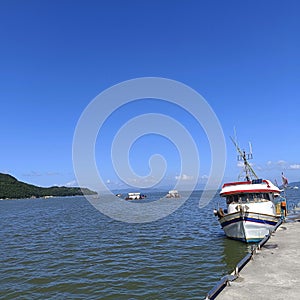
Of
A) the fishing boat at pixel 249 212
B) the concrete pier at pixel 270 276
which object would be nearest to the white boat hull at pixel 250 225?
the fishing boat at pixel 249 212

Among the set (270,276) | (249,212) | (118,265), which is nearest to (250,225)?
(249,212)

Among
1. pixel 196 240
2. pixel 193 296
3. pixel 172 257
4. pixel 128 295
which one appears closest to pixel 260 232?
pixel 196 240

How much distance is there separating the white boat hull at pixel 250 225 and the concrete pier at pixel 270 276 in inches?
292

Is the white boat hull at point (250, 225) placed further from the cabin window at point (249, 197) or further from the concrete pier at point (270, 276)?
the concrete pier at point (270, 276)

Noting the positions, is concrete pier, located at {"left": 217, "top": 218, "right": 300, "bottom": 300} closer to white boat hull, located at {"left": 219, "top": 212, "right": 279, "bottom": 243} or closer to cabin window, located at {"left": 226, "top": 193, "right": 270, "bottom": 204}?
white boat hull, located at {"left": 219, "top": 212, "right": 279, "bottom": 243}

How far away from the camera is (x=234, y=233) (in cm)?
2811

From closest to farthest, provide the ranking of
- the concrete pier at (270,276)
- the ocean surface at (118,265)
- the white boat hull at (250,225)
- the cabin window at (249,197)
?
the concrete pier at (270,276), the ocean surface at (118,265), the white boat hull at (250,225), the cabin window at (249,197)

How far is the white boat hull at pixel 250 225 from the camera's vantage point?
1057 inches

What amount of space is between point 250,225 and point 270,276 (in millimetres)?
14481

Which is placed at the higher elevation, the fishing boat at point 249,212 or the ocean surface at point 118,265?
the fishing boat at point 249,212

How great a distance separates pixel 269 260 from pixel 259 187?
1391 centimetres

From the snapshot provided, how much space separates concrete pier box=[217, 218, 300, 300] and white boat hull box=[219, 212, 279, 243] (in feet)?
24.3

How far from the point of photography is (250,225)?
88.2ft

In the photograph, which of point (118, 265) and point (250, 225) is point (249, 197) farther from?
point (118, 265)
